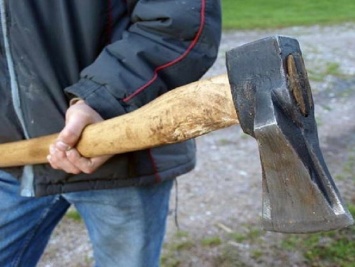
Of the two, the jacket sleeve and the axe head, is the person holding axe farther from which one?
the axe head

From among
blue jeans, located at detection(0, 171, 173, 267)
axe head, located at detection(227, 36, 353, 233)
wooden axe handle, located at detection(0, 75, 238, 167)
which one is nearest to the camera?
axe head, located at detection(227, 36, 353, 233)

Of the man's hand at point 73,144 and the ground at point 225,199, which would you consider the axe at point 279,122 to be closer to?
the man's hand at point 73,144

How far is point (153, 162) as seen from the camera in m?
1.89

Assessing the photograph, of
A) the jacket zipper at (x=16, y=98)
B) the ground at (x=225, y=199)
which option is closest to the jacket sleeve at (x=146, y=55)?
the jacket zipper at (x=16, y=98)

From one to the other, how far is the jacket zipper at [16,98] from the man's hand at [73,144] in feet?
0.49

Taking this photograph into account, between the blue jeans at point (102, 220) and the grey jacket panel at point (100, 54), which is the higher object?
the grey jacket panel at point (100, 54)

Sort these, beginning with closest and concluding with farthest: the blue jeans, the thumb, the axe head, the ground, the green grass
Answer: the axe head → the thumb → the blue jeans → the ground → the green grass

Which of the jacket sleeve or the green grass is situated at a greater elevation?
the jacket sleeve

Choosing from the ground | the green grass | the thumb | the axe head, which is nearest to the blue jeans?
the thumb

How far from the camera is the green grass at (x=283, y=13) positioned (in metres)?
9.94

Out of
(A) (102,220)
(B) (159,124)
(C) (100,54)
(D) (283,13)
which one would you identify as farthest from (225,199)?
(D) (283,13)

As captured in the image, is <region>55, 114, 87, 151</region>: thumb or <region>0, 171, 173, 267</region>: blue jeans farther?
<region>0, 171, 173, 267</region>: blue jeans

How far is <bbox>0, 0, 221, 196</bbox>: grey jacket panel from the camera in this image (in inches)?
68.2

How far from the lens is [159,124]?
62.1 inches
